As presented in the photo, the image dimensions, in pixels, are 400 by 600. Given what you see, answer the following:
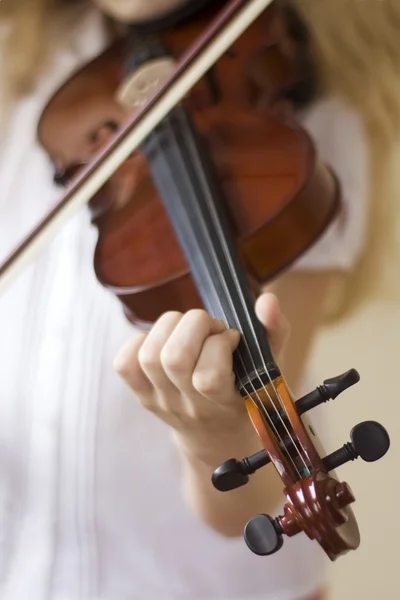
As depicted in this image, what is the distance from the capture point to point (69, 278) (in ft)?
3.26

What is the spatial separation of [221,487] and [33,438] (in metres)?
0.49

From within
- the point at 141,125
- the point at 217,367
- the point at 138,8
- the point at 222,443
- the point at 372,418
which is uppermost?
the point at 138,8

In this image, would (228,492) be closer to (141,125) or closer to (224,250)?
(224,250)

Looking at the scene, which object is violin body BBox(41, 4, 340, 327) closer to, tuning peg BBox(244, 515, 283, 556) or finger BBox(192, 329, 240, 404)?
finger BBox(192, 329, 240, 404)

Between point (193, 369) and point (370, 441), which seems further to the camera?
point (193, 369)

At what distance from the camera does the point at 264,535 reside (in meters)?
0.43

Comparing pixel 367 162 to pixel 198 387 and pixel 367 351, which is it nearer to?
pixel 367 351

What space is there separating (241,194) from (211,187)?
4cm

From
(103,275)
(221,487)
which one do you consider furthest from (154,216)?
(221,487)

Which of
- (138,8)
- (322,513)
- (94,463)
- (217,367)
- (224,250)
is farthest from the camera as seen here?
(138,8)

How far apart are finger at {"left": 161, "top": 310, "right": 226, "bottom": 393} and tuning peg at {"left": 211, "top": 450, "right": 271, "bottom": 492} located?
0.33 feet

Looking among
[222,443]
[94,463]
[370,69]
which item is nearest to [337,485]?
[222,443]

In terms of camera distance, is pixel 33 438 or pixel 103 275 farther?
pixel 33 438

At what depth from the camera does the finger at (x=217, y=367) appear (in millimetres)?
527
